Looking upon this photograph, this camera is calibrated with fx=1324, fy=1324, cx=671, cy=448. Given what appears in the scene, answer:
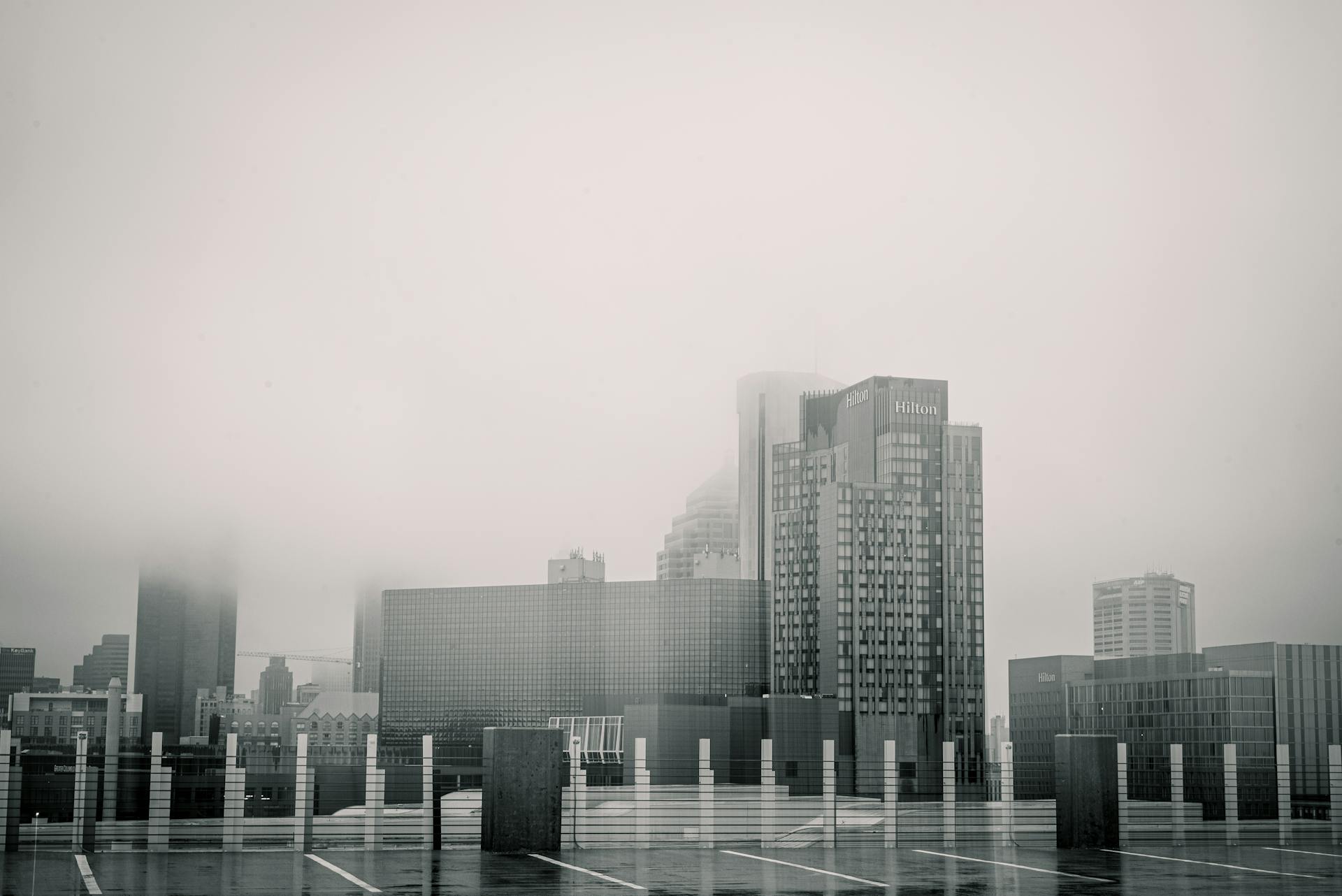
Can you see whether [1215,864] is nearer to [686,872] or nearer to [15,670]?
[686,872]

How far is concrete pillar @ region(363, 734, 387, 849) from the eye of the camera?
1051cm

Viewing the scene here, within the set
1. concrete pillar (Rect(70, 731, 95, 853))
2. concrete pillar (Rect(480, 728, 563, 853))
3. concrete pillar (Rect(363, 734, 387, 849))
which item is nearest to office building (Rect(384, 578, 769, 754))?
concrete pillar (Rect(363, 734, 387, 849))

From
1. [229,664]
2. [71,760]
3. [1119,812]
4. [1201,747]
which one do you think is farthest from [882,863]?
[229,664]

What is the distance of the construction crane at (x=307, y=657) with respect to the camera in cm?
14412

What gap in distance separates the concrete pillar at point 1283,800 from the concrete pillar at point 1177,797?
859mm

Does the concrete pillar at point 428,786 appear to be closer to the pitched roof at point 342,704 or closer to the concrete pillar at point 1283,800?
the concrete pillar at point 1283,800

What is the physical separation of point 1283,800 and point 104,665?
12329cm

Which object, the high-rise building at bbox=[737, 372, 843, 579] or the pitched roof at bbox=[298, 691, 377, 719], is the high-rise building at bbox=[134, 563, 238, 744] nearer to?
the pitched roof at bbox=[298, 691, 377, 719]

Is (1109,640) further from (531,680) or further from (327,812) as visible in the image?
(327,812)

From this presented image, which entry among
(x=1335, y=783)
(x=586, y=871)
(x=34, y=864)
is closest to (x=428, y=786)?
(x=586, y=871)

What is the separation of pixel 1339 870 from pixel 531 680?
130670mm

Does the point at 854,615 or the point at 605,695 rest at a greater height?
the point at 854,615

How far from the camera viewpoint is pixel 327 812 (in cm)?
11300

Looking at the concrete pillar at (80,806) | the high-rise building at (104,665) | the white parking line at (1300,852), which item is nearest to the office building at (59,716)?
the high-rise building at (104,665)
